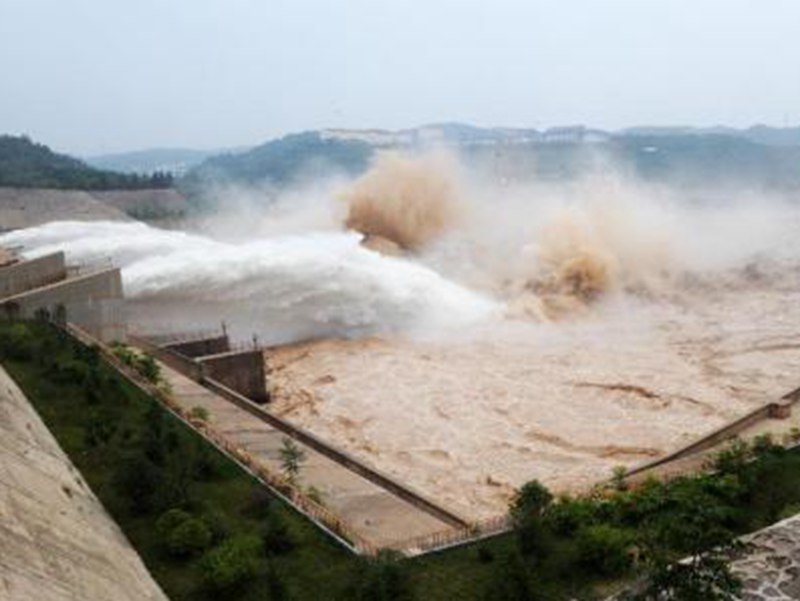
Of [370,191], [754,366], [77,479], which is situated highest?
[370,191]

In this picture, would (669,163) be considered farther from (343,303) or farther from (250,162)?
(343,303)

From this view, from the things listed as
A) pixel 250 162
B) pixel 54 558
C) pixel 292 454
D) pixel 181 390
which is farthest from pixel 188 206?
pixel 250 162

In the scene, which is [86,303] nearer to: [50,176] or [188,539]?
[188,539]

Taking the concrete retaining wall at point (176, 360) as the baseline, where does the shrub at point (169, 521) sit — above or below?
above

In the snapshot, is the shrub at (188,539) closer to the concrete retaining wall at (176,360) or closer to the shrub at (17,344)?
the shrub at (17,344)

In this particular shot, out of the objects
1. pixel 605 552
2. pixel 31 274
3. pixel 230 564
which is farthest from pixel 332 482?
pixel 31 274

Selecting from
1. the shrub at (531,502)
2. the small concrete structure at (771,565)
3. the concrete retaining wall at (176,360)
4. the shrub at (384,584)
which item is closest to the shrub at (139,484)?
the shrub at (384,584)

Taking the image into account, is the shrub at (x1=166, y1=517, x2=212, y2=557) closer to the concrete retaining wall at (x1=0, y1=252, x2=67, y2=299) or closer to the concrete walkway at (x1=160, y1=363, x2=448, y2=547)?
the concrete walkway at (x1=160, y1=363, x2=448, y2=547)
